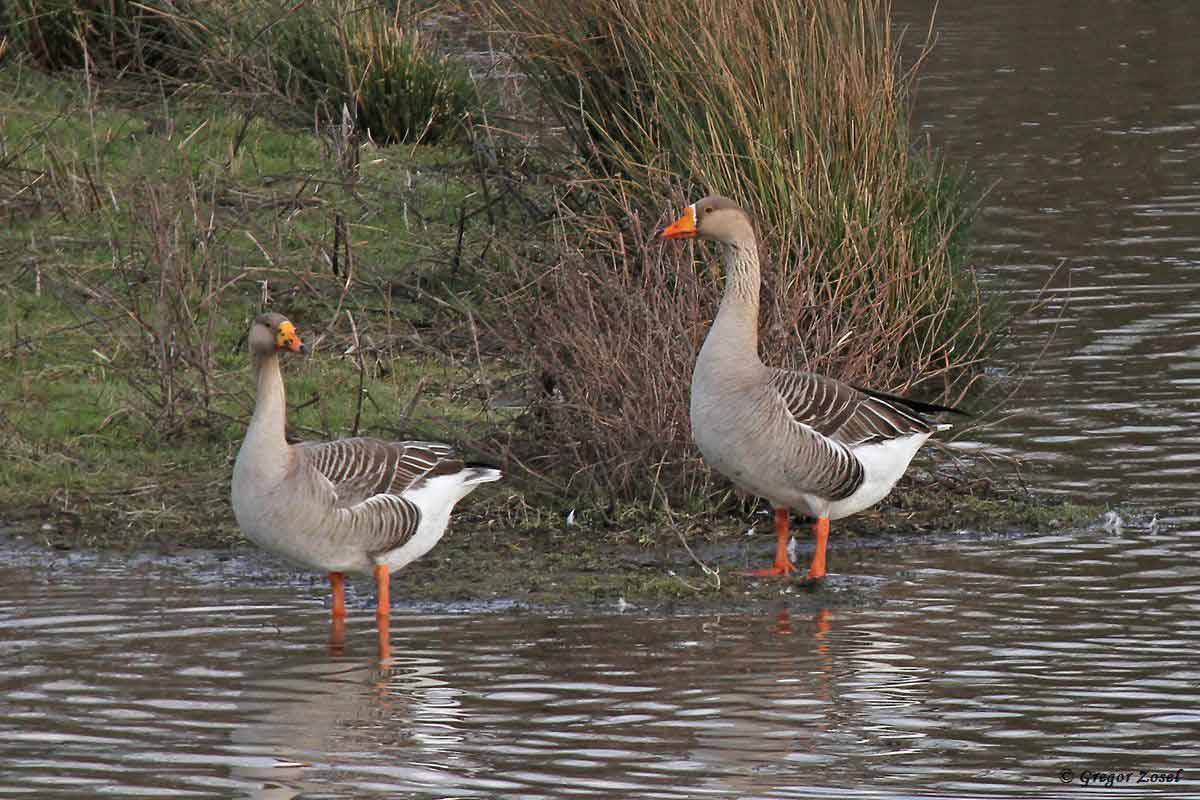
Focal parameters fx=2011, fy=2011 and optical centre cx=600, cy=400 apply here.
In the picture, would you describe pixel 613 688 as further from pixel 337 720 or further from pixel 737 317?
pixel 737 317

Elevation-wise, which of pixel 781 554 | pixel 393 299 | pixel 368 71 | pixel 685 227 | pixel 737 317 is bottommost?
pixel 781 554

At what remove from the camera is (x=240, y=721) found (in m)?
7.08

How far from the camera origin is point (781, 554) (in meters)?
9.07

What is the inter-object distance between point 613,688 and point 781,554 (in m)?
1.89

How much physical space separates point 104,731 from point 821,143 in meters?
6.05

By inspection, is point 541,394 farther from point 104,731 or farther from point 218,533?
point 104,731

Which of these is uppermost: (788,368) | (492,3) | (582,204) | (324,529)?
(492,3)

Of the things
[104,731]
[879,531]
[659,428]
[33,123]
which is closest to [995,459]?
[879,531]

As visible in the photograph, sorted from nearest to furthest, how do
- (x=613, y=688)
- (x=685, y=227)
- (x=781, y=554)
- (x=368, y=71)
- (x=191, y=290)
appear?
(x=613, y=688), (x=781, y=554), (x=685, y=227), (x=191, y=290), (x=368, y=71)

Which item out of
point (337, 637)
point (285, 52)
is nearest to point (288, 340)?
point (337, 637)

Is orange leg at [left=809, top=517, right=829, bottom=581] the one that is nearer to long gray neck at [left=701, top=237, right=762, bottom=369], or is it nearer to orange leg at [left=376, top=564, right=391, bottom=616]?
long gray neck at [left=701, top=237, right=762, bottom=369]

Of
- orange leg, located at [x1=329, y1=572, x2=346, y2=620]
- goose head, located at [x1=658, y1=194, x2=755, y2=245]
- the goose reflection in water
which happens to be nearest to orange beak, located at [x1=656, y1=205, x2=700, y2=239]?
goose head, located at [x1=658, y1=194, x2=755, y2=245]

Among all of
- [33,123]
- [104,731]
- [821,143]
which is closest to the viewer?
[104,731]

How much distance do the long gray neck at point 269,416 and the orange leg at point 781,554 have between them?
225 cm
